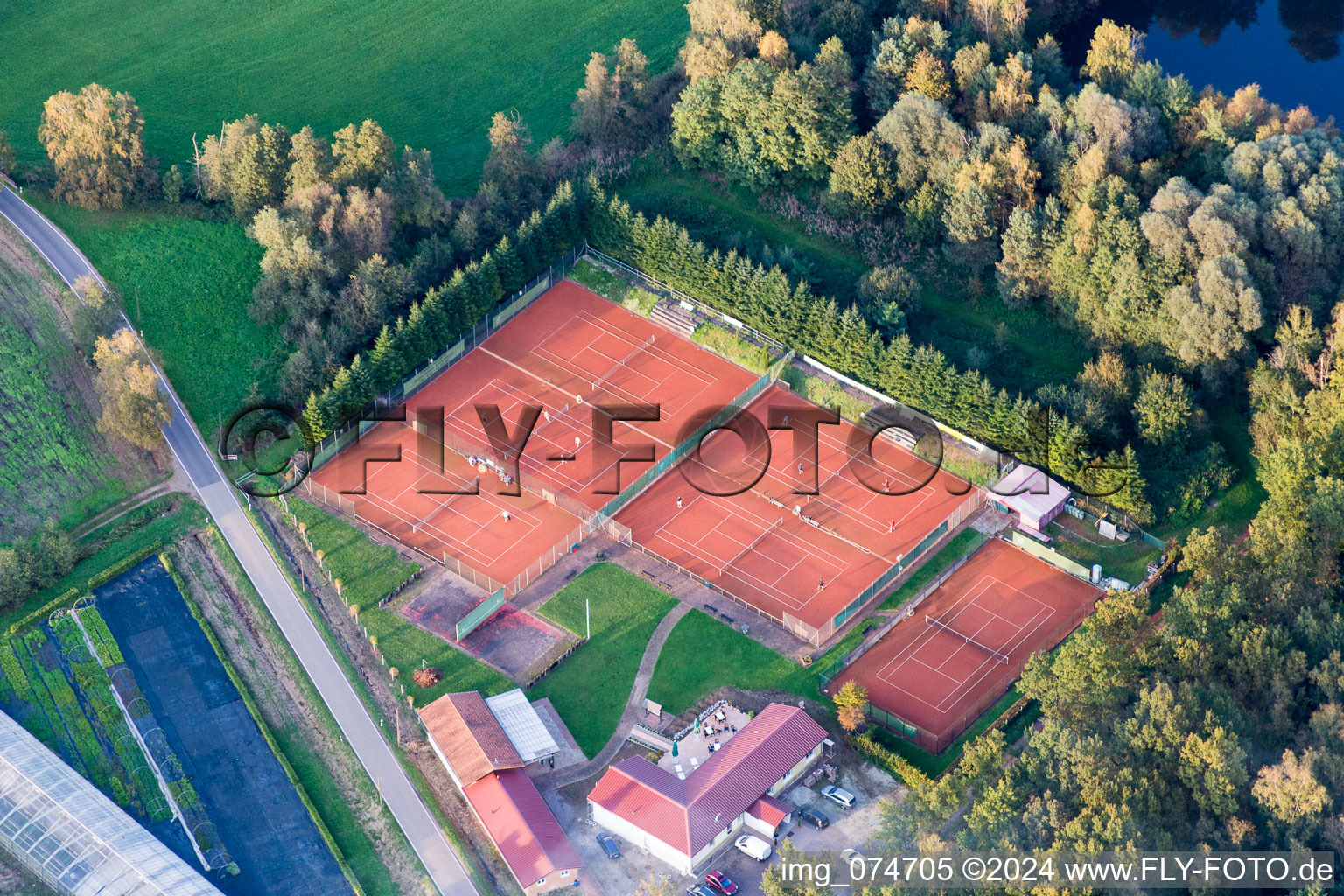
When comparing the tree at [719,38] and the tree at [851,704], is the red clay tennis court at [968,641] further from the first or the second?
the tree at [719,38]

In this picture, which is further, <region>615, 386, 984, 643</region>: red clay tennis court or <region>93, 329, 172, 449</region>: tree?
<region>93, 329, 172, 449</region>: tree

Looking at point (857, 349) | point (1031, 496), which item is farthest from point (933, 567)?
point (857, 349)

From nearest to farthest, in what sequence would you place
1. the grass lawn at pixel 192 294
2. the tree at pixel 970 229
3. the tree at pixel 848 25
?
the grass lawn at pixel 192 294, the tree at pixel 970 229, the tree at pixel 848 25

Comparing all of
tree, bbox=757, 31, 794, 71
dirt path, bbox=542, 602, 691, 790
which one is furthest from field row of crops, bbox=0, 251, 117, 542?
tree, bbox=757, 31, 794, 71

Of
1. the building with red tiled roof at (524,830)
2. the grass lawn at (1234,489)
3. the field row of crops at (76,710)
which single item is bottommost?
the field row of crops at (76,710)

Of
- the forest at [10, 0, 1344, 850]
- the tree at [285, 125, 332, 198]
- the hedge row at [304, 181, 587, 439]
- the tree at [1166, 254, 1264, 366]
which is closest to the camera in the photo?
the forest at [10, 0, 1344, 850]

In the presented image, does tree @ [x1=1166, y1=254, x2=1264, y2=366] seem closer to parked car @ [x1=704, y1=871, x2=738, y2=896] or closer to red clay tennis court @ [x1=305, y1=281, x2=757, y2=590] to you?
red clay tennis court @ [x1=305, y1=281, x2=757, y2=590]

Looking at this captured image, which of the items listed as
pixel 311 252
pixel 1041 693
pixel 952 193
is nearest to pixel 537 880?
pixel 1041 693

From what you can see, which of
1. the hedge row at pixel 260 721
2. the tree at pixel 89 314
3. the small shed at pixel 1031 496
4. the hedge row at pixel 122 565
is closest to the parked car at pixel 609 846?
the hedge row at pixel 260 721
